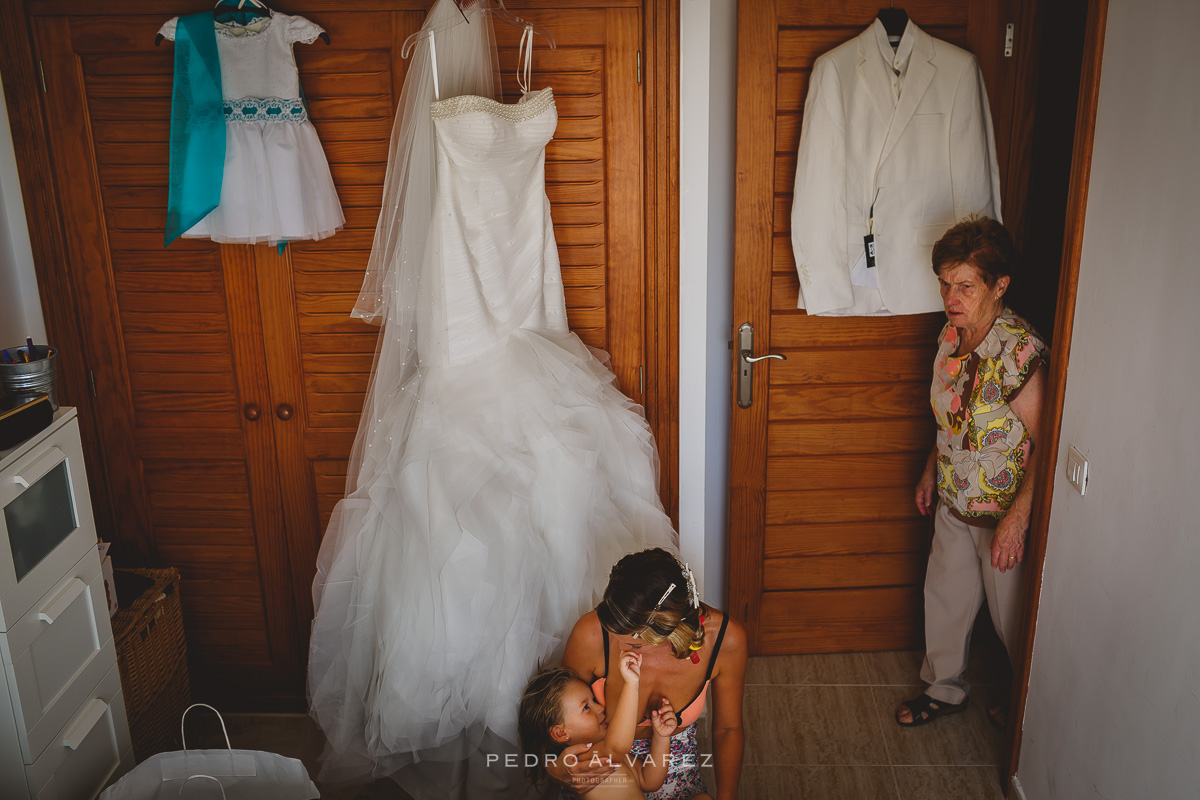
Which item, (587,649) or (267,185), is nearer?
(587,649)

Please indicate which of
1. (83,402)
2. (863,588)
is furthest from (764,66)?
(83,402)

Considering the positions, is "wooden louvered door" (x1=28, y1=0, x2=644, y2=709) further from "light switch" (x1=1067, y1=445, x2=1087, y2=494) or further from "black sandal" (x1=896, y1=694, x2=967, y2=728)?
"black sandal" (x1=896, y1=694, x2=967, y2=728)

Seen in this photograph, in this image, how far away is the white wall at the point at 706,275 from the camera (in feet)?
8.33

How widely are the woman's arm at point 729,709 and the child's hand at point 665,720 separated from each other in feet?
0.41

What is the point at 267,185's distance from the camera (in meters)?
2.38

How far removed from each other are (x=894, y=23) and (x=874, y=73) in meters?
0.14

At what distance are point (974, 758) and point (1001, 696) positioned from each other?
0.30 meters

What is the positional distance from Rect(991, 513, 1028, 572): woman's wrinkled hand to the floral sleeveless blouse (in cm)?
10

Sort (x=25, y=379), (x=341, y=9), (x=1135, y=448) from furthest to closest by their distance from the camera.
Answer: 1. (x=341, y=9)
2. (x=25, y=379)
3. (x=1135, y=448)

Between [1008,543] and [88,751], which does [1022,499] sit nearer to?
[1008,543]

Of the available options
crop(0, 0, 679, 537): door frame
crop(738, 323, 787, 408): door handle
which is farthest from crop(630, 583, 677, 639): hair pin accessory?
crop(738, 323, 787, 408): door handle

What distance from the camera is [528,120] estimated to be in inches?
91.5

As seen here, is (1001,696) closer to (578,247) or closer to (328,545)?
(578,247)

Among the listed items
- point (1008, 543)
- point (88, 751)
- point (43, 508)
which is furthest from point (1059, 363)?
point (88, 751)
